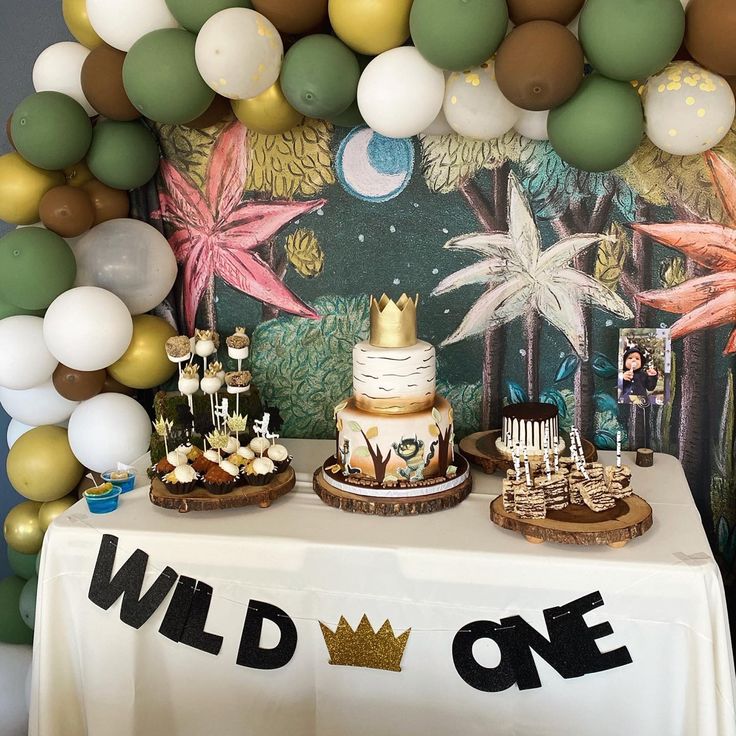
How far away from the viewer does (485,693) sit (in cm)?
167

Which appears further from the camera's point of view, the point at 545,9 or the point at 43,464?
the point at 43,464

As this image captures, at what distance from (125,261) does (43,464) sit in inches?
23.3

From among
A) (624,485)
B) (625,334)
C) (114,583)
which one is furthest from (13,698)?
(625,334)

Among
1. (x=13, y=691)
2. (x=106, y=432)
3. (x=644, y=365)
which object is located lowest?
(x=13, y=691)

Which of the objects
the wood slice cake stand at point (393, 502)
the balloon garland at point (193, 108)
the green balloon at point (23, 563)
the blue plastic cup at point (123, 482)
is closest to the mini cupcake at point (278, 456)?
the wood slice cake stand at point (393, 502)

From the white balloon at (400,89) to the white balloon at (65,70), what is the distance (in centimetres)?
76

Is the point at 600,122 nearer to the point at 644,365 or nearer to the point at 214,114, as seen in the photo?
the point at 644,365

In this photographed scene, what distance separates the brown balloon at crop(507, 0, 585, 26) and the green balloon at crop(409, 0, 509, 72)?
3 cm

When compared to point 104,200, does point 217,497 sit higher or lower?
lower

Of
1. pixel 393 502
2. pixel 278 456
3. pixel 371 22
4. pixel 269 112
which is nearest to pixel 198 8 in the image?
pixel 269 112

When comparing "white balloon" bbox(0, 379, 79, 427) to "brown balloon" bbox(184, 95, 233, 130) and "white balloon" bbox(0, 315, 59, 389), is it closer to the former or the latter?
"white balloon" bbox(0, 315, 59, 389)

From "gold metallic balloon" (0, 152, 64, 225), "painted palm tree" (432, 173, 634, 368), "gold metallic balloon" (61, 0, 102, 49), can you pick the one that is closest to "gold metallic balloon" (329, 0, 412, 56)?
"painted palm tree" (432, 173, 634, 368)

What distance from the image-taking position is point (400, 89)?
180 cm

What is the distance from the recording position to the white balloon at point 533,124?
1931 millimetres
